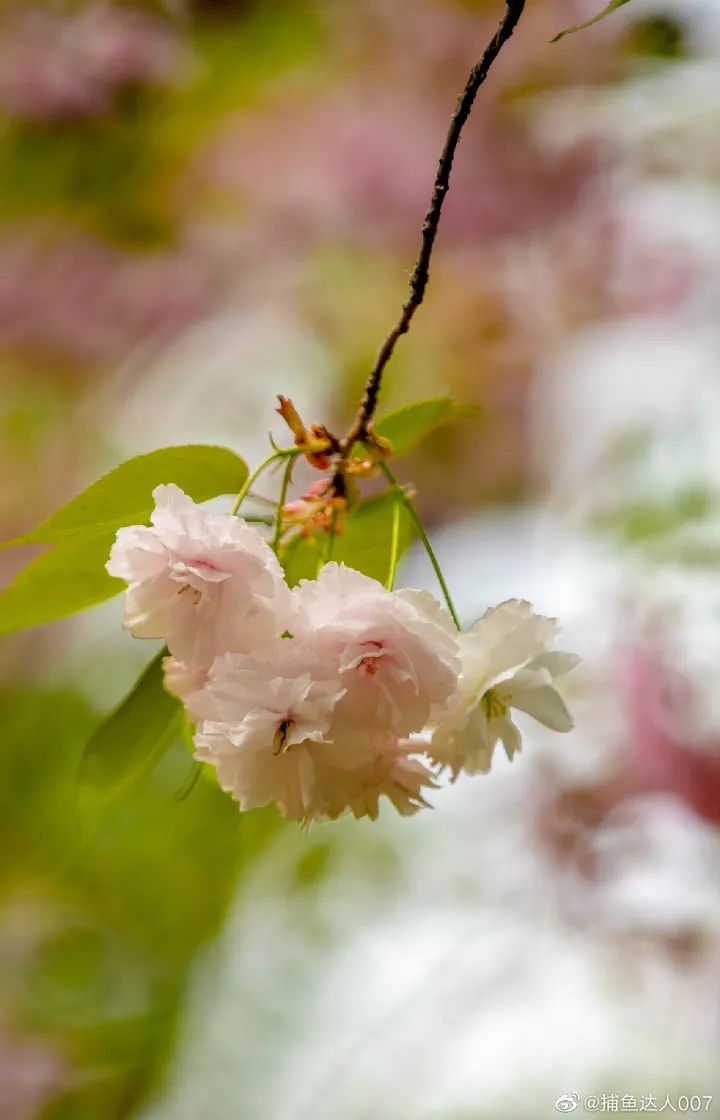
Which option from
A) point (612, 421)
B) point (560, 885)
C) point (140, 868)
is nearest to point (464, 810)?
point (560, 885)

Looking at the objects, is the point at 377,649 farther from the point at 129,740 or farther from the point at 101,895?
the point at 101,895

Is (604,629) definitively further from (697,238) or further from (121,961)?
(121,961)

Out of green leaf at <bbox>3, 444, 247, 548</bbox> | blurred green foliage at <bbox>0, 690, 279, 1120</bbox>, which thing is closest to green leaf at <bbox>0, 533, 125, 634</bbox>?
green leaf at <bbox>3, 444, 247, 548</bbox>

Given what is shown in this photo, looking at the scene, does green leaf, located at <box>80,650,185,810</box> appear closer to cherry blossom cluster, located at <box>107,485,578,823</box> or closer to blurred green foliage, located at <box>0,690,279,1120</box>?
cherry blossom cluster, located at <box>107,485,578,823</box>

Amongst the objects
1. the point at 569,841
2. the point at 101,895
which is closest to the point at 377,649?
the point at 569,841

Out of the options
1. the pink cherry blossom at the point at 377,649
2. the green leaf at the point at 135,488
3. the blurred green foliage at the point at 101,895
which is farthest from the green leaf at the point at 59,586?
the blurred green foliage at the point at 101,895

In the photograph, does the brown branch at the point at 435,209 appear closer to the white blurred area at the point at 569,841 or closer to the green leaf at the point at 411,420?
the green leaf at the point at 411,420
